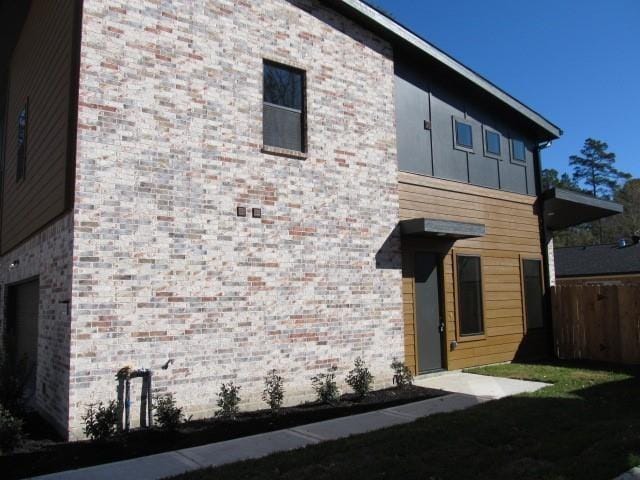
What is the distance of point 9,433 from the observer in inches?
234

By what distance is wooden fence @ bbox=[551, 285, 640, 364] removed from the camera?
11812 millimetres

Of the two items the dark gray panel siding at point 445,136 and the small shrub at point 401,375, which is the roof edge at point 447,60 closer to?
the dark gray panel siding at point 445,136

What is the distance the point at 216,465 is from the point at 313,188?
15.8 feet

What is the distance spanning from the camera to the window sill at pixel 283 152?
27.5 ft

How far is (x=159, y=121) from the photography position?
7.41 meters

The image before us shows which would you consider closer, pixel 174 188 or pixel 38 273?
pixel 174 188

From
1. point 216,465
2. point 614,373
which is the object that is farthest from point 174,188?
point 614,373

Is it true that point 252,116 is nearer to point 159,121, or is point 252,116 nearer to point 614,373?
point 159,121

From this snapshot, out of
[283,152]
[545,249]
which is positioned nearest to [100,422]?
[283,152]

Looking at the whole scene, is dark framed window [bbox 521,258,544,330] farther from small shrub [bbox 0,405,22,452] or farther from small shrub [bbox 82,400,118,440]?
small shrub [bbox 0,405,22,452]

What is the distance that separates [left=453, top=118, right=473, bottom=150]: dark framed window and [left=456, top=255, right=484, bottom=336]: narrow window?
255 cm

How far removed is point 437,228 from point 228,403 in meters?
4.91

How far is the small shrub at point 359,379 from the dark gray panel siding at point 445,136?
158 inches

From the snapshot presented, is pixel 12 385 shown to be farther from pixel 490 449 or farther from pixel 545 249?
pixel 545 249
